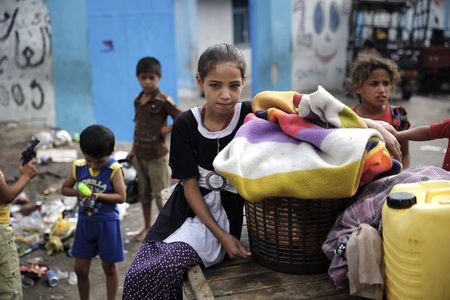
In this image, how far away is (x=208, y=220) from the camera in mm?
1936

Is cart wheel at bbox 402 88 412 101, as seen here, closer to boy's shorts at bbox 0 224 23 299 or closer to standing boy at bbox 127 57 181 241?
standing boy at bbox 127 57 181 241

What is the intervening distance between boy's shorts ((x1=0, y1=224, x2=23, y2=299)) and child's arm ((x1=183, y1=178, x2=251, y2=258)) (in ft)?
4.24

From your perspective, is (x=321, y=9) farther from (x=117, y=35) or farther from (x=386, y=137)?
(x=386, y=137)

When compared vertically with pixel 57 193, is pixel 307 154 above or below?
above

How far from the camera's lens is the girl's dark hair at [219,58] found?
77.4 inches

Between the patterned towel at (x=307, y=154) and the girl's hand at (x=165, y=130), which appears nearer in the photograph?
the patterned towel at (x=307, y=154)

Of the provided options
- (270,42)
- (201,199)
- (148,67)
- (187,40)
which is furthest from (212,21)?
(201,199)

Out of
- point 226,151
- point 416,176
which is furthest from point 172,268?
point 416,176

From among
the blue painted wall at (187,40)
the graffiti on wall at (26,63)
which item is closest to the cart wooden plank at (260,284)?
the graffiti on wall at (26,63)

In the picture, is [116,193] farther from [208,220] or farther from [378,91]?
[378,91]

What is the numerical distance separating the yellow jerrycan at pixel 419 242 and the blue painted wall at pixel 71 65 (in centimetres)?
664

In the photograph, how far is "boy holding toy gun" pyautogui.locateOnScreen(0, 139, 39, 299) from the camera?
105 inches

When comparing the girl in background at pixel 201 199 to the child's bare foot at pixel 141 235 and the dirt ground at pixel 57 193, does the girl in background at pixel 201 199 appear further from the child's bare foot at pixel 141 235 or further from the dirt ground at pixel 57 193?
the child's bare foot at pixel 141 235

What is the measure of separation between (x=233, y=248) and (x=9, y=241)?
5.00 feet
